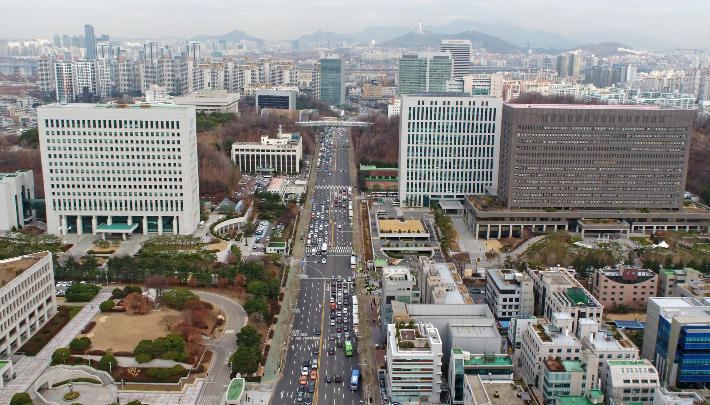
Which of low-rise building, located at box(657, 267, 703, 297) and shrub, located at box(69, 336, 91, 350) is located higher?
low-rise building, located at box(657, 267, 703, 297)

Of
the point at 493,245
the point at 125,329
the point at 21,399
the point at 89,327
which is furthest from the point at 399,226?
the point at 21,399

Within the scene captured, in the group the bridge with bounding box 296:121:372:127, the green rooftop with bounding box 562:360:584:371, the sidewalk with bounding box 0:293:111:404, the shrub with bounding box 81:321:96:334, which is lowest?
the sidewalk with bounding box 0:293:111:404

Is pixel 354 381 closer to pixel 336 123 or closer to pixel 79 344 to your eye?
pixel 79 344

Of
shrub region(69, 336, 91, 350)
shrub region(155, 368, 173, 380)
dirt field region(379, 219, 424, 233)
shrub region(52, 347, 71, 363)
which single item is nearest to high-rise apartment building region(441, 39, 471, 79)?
dirt field region(379, 219, 424, 233)

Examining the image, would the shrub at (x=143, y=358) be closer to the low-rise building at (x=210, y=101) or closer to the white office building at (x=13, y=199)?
the white office building at (x=13, y=199)

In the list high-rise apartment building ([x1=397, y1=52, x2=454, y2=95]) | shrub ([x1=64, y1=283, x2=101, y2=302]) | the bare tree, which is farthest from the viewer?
high-rise apartment building ([x1=397, y1=52, x2=454, y2=95])

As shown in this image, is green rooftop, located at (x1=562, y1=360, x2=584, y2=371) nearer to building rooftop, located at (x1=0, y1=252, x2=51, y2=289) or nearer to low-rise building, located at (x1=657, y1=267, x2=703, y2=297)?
low-rise building, located at (x1=657, y1=267, x2=703, y2=297)
